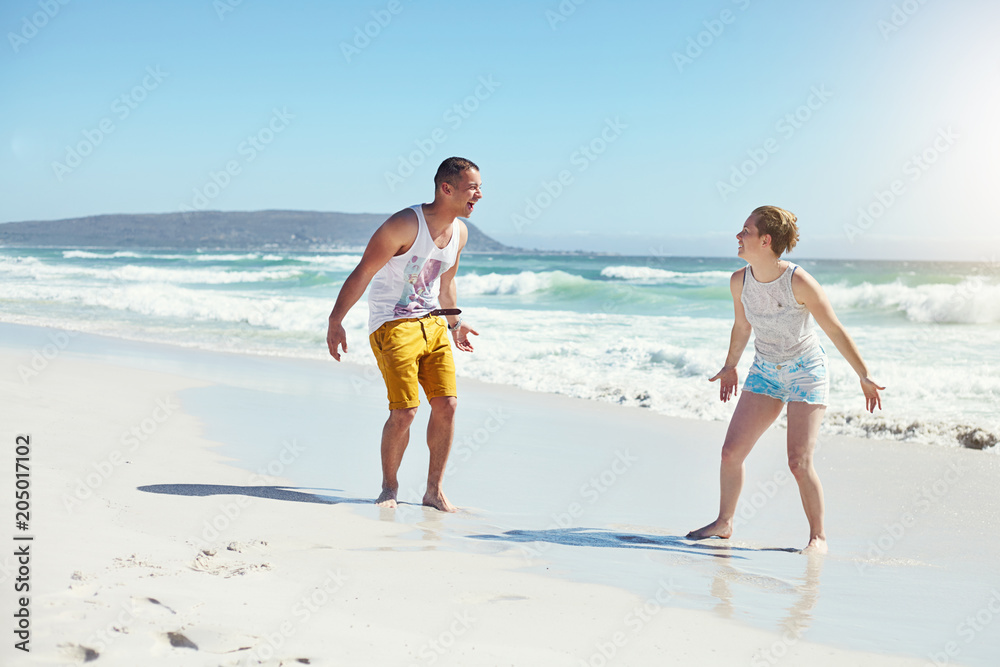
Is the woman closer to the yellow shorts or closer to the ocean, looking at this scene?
the yellow shorts

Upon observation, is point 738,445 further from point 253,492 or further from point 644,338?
point 644,338

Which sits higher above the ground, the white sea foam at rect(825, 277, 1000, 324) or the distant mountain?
the distant mountain

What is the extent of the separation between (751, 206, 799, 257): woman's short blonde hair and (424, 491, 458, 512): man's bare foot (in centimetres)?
207

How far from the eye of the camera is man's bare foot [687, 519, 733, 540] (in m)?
3.99

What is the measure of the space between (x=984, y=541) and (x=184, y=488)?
408cm

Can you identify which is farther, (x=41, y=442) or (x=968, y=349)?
(x=968, y=349)

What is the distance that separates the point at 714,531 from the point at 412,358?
1.75 metres

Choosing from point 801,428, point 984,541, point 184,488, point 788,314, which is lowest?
point 184,488

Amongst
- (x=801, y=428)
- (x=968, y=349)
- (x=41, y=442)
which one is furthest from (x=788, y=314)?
(x=968, y=349)

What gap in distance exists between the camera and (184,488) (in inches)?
162

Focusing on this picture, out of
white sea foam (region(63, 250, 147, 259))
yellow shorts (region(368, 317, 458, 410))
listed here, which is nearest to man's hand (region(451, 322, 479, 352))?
yellow shorts (region(368, 317, 458, 410))

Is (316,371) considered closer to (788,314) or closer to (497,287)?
(788,314)

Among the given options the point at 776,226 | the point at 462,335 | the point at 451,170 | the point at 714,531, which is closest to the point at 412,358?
the point at 462,335

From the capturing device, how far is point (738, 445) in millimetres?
4000
